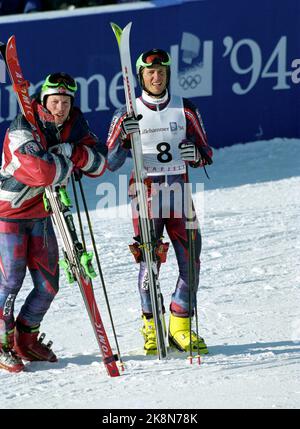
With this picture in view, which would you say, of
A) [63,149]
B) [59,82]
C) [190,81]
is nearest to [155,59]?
[59,82]

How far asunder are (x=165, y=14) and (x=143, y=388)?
660 cm

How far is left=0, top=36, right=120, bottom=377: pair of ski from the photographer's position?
758cm

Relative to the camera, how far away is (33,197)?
773 centimetres

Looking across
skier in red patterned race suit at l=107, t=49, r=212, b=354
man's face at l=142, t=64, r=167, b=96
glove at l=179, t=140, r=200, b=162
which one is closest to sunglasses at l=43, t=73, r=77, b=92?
skier in red patterned race suit at l=107, t=49, r=212, b=354

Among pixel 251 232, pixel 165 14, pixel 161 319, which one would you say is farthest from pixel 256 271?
pixel 165 14

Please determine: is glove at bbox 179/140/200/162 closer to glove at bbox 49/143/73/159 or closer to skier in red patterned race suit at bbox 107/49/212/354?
skier in red patterned race suit at bbox 107/49/212/354

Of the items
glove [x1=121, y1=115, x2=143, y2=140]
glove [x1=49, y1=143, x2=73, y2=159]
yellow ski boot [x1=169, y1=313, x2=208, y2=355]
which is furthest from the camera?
yellow ski boot [x1=169, y1=313, x2=208, y2=355]

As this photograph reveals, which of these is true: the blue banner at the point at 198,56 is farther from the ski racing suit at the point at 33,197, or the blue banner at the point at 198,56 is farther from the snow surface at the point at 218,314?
the ski racing suit at the point at 33,197

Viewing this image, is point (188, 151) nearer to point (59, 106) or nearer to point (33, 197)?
point (59, 106)

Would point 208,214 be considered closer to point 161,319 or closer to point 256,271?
point 256,271

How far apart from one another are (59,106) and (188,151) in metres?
0.95

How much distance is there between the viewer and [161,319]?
812 cm

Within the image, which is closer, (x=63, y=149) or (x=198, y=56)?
(x=63, y=149)

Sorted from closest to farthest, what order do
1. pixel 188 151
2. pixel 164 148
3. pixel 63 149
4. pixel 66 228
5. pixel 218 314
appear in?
pixel 63 149 < pixel 66 228 < pixel 188 151 < pixel 164 148 < pixel 218 314
